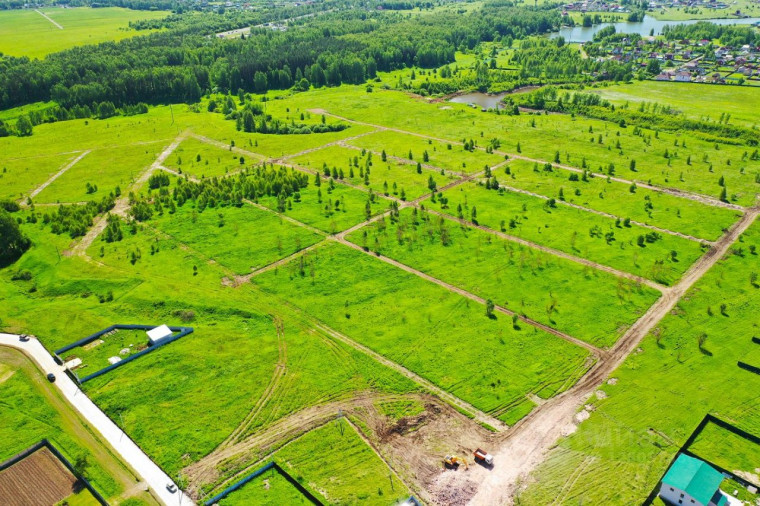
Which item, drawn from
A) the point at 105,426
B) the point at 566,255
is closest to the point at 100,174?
the point at 105,426

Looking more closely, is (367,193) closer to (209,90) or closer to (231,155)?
(231,155)

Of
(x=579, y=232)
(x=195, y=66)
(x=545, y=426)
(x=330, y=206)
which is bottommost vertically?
(x=545, y=426)

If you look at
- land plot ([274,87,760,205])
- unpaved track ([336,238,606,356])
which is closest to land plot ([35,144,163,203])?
unpaved track ([336,238,606,356])

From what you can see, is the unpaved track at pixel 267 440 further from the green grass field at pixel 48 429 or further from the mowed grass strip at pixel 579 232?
the mowed grass strip at pixel 579 232

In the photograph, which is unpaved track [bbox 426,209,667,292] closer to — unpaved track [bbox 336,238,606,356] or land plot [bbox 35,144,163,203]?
unpaved track [bbox 336,238,606,356]

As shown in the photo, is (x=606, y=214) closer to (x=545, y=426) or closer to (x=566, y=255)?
(x=566, y=255)

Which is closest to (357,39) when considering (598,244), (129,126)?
(129,126)
